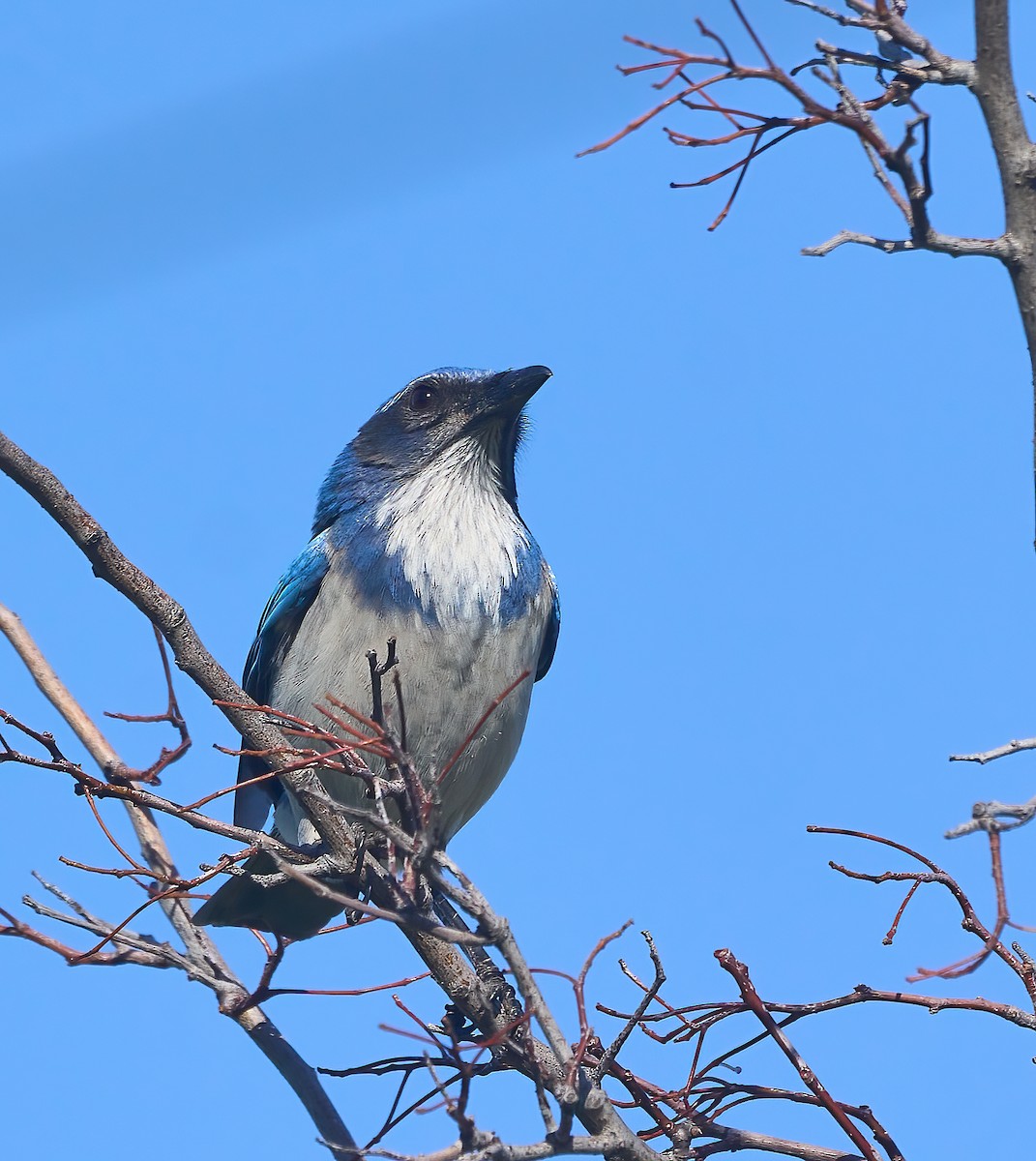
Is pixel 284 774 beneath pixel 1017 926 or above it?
above

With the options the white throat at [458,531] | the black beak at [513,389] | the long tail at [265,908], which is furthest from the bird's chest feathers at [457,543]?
the long tail at [265,908]

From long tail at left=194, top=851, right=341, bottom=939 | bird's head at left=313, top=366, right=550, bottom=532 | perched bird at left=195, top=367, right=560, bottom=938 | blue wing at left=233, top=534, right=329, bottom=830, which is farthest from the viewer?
bird's head at left=313, top=366, right=550, bottom=532

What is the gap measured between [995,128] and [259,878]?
3.67 meters

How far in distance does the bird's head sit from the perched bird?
10 mm

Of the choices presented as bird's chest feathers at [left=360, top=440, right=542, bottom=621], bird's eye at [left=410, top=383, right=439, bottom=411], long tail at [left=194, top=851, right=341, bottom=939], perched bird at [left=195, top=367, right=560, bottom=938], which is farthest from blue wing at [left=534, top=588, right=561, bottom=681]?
long tail at [left=194, top=851, right=341, bottom=939]

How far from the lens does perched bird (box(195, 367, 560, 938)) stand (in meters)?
7.35

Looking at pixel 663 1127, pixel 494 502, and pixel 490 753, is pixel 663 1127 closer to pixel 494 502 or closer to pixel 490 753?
pixel 490 753

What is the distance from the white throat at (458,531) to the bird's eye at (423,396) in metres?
0.40

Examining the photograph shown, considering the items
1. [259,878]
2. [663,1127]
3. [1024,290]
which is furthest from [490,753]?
[1024,290]

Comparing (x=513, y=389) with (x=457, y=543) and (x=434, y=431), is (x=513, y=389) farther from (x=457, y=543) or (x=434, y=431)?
(x=457, y=543)

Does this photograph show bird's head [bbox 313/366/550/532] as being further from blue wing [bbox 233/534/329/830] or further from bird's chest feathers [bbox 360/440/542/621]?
blue wing [bbox 233/534/329/830]

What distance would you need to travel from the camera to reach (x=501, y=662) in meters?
7.53

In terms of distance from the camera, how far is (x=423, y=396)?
8.73 m

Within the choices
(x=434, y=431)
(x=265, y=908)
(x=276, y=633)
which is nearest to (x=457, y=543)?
(x=434, y=431)
